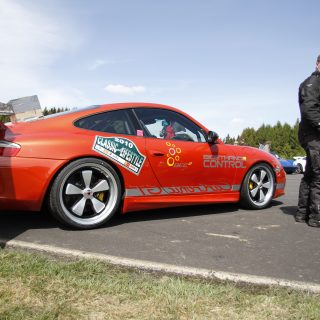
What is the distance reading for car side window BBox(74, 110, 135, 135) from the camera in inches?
154

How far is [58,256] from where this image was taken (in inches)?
111

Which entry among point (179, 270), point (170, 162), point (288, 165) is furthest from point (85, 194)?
point (288, 165)

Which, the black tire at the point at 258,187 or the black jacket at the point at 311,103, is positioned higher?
the black jacket at the point at 311,103

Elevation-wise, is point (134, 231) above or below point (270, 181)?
below

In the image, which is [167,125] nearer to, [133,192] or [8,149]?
[133,192]

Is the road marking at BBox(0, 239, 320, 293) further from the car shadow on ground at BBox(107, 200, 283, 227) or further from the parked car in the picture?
the parked car

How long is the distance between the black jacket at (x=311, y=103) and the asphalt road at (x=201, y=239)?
1.06m

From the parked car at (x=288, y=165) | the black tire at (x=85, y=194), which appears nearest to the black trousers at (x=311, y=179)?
the black tire at (x=85, y=194)

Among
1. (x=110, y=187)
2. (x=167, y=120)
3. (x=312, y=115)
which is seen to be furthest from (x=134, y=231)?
(x=312, y=115)

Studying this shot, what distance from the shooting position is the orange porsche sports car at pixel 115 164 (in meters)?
3.42

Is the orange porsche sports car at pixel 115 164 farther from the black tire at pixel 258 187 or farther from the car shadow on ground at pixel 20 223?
the car shadow on ground at pixel 20 223

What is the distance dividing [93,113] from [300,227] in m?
2.44

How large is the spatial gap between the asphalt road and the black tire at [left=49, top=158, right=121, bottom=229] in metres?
0.14

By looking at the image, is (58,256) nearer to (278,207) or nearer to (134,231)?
(134,231)
